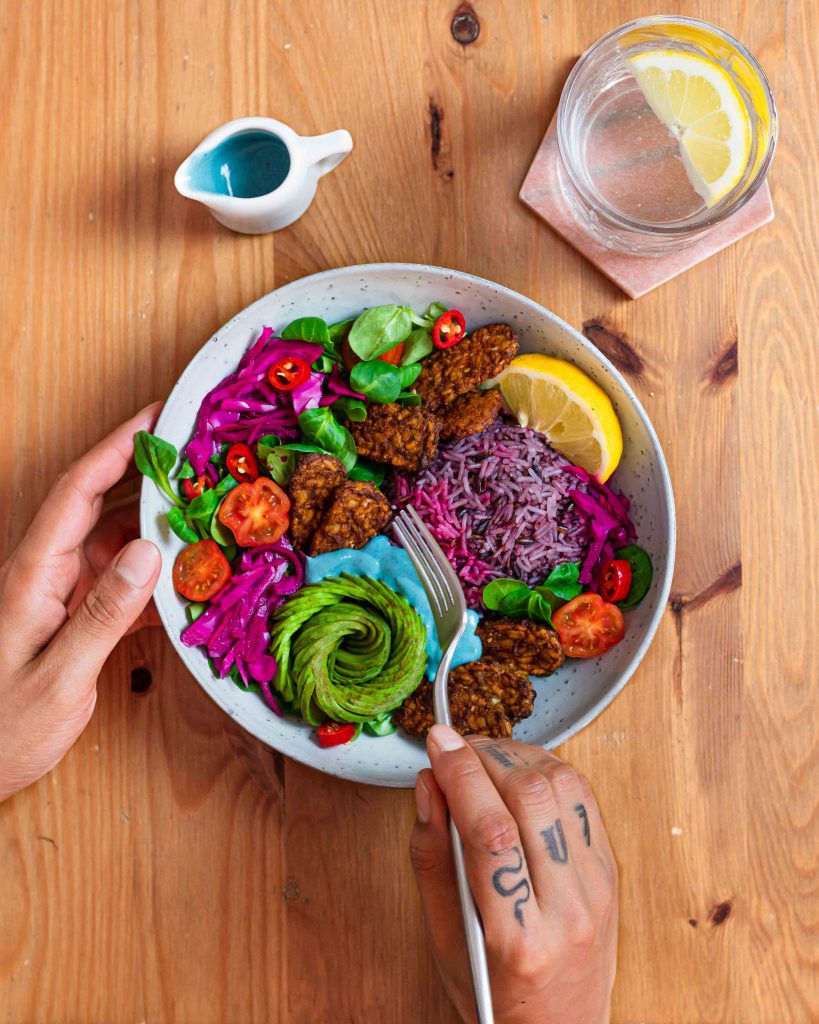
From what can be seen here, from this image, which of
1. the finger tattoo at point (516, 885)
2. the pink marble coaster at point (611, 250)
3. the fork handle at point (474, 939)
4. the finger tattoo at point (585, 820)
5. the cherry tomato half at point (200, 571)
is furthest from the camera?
the pink marble coaster at point (611, 250)

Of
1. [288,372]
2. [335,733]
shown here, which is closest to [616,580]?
[335,733]

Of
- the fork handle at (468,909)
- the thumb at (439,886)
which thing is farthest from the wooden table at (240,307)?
the fork handle at (468,909)

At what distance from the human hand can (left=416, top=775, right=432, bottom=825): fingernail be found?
51 cm

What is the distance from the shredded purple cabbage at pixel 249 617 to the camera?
145cm

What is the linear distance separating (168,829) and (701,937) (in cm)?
101

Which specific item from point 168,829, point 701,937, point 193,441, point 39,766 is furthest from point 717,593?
point 39,766

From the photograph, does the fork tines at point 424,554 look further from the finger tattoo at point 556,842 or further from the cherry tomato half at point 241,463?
the finger tattoo at point 556,842

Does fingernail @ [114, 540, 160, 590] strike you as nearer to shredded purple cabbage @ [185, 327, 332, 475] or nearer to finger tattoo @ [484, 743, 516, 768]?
shredded purple cabbage @ [185, 327, 332, 475]

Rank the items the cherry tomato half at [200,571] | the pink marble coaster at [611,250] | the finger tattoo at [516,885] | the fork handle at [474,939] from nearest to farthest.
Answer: the fork handle at [474,939] < the finger tattoo at [516,885] < the cherry tomato half at [200,571] < the pink marble coaster at [611,250]

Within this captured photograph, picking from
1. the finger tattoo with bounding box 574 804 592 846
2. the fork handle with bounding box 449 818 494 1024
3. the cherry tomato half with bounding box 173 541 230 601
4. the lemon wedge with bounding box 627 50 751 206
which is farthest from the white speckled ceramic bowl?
the lemon wedge with bounding box 627 50 751 206

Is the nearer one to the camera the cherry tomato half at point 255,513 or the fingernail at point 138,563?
the fingernail at point 138,563

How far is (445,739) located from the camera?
126 centimetres

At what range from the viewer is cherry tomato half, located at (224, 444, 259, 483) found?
1.48m

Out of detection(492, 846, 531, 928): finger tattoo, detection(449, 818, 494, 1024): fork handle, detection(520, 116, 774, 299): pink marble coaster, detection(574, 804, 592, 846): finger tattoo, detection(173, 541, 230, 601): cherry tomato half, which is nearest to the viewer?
detection(449, 818, 494, 1024): fork handle
